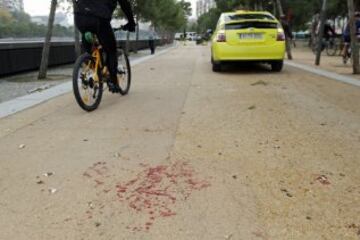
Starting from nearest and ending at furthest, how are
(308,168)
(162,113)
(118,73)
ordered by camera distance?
1. (308,168)
2. (162,113)
3. (118,73)

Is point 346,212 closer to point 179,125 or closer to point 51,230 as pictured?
point 51,230

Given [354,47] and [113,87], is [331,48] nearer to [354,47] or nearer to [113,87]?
[354,47]

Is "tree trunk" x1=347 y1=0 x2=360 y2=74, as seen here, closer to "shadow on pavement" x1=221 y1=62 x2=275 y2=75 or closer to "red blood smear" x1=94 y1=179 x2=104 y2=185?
"shadow on pavement" x1=221 y1=62 x2=275 y2=75

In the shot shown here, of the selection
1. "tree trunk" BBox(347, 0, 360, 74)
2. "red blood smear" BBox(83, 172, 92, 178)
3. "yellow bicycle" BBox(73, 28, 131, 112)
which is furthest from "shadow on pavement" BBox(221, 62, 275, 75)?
"red blood smear" BBox(83, 172, 92, 178)

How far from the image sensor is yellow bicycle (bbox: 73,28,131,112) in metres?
7.17

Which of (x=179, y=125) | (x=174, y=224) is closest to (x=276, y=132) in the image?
(x=179, y=125)

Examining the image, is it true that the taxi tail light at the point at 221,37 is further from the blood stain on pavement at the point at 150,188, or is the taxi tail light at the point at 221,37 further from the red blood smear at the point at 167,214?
the red blood smear at the point at 167,214

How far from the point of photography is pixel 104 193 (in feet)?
13.3

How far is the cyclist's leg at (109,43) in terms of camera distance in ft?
25.1

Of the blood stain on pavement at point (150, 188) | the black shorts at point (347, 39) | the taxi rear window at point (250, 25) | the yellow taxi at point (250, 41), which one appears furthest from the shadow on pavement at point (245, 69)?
the blood stain on pavement at point (150, 188)

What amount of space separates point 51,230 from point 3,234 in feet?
0.94

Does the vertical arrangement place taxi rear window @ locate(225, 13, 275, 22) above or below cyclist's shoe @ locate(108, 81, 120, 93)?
above

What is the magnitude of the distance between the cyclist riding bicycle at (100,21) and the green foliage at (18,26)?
6913 mm

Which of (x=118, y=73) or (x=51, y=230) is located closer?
(x=51, y=230)
